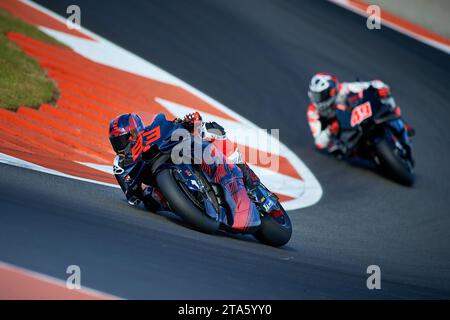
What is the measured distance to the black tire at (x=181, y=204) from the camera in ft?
19.9

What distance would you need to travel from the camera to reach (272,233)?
22.0ft

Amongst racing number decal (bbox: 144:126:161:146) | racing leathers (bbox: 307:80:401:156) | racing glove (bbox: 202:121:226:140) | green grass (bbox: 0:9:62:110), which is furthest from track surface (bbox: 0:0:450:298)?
green grass (bbox: 0:9:62:110)

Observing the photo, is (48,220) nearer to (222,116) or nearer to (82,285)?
(82,285)

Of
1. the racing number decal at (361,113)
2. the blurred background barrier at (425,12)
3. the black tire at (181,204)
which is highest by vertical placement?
the blurred background barrier at (425,12)

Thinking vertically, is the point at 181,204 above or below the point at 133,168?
below

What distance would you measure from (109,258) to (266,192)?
94.5 inches

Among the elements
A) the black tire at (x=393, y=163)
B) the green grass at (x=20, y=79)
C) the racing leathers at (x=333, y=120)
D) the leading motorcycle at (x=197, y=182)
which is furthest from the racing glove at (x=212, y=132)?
the racing leathers at (x=333, y=120)

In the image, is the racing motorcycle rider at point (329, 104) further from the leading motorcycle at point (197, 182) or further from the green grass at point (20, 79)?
the leading motorcycle at point (197, 182)

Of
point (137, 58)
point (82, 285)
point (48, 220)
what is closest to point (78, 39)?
point (137, 58)

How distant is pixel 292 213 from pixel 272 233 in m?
2.23

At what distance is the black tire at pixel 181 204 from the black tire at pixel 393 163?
5.16 metres

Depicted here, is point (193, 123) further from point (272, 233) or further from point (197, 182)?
point (272, 233)

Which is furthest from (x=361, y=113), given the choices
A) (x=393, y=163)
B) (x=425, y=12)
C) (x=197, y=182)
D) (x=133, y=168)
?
(x=425, y=12)

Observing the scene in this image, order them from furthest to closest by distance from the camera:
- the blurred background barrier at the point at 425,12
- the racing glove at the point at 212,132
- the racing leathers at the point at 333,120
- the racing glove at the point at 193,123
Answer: the blurred background barrier at the point at 425,12 < the racing leathers at the point at 333,120 < the racing glove at the point at 193,123 < the racing glove at the point at 212,132
